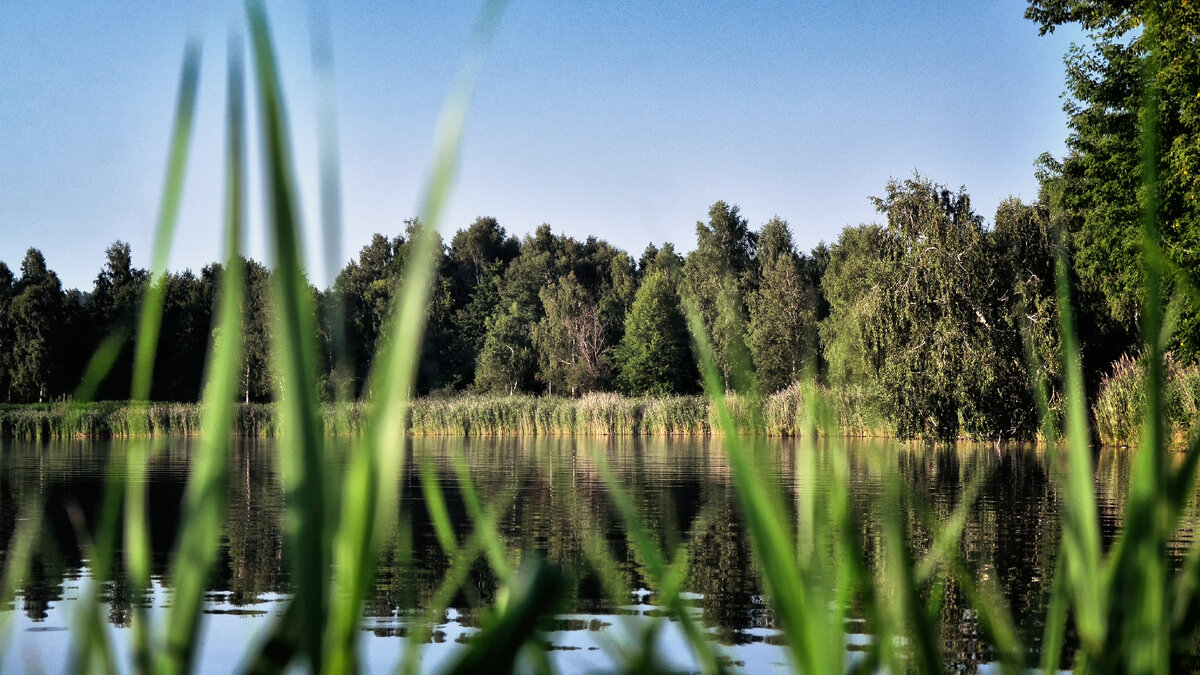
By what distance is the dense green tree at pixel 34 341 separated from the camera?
5219 centimetres

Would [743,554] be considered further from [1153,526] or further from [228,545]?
[1153,526]

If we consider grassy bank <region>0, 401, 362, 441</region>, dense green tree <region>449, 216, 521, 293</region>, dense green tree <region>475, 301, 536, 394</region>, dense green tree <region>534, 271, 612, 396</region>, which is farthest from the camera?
dense green tree <region>449, 216, 521, 293</region>

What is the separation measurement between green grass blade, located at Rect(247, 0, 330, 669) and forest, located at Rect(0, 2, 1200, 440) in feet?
0.12

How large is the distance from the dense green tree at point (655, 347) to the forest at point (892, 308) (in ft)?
0.36

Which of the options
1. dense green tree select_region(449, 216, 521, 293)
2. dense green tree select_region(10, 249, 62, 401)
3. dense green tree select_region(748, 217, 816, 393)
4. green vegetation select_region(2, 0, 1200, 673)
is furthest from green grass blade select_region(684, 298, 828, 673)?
dense green tree select_region(449, 216, 521, 293)

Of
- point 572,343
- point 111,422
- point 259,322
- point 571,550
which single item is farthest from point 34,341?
point 259,322

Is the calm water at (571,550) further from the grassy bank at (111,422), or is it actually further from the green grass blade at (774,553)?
the grassy bank at (111,422)

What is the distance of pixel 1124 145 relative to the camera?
69.8 ft

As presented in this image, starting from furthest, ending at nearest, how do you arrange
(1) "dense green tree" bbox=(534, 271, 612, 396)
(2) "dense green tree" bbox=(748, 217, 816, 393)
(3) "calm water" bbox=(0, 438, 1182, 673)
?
(1) "dense green tree" bbox=(534, 271, 612, 396) → (2) "dense green tree" bbox=(748, 217, 816, 393) → (3) "calm water" bbox=(0, 438, 1182, 673)

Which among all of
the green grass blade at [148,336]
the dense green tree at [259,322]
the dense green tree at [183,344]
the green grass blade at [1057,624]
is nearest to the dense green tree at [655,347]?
the dense green tree at [183,344]


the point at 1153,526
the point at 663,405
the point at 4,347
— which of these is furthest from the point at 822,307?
the point at 1153,526

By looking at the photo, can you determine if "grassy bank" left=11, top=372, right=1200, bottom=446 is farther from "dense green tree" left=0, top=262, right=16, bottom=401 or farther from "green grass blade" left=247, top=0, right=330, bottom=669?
"green grass blade" left=247, top=0, right=330, bottom=669

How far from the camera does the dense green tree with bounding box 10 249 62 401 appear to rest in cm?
5219

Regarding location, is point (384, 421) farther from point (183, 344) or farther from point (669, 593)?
point (183, 344)
